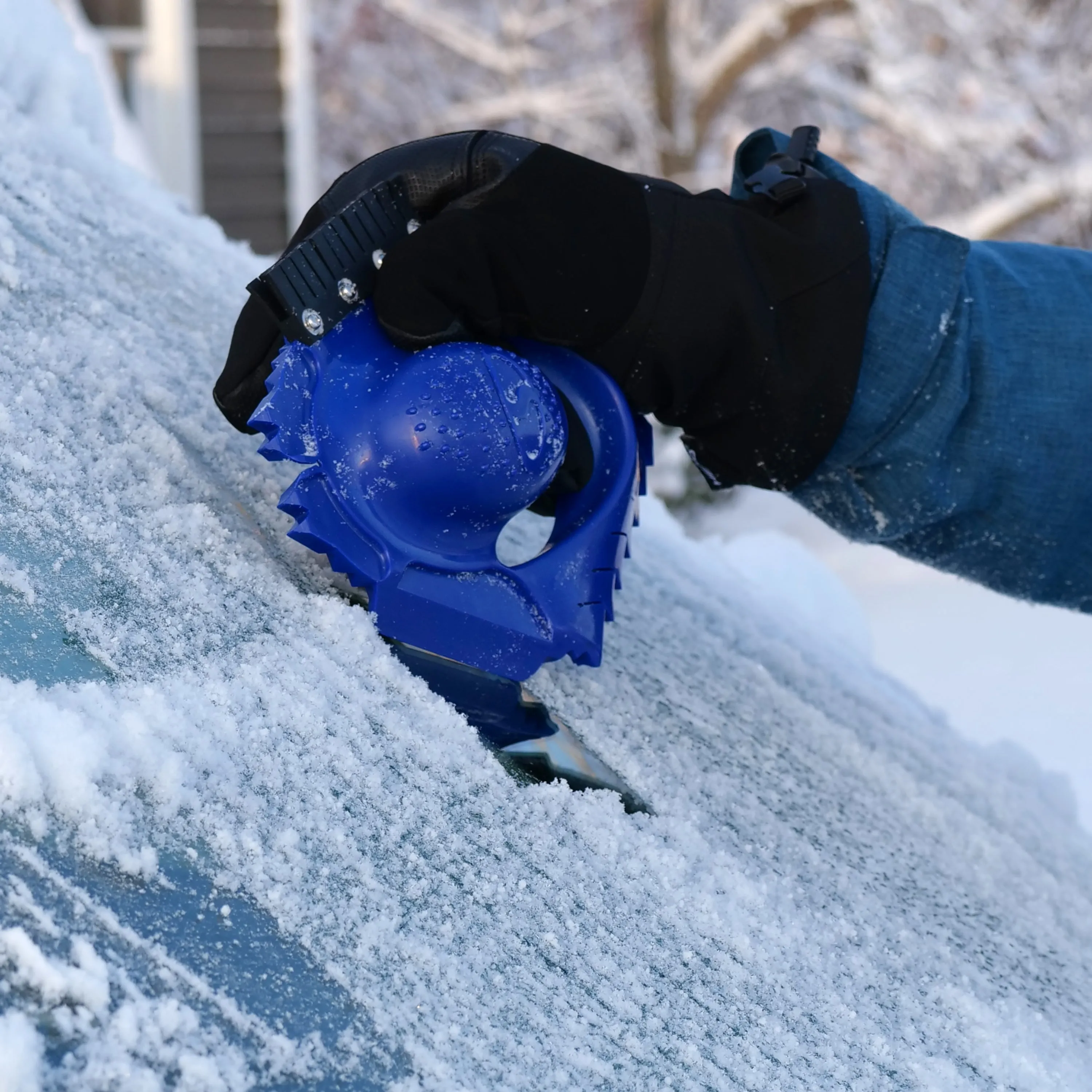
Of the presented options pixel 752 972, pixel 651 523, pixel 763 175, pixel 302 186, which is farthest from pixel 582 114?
Answer: pixel 752 972

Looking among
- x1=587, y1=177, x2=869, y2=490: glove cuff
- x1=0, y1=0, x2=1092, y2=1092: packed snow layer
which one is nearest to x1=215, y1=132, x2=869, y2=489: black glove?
x1=587, y1=177, x2=869, y2=490: glove cuff

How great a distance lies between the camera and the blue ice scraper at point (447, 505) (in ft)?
2.92

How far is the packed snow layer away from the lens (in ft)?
2.00

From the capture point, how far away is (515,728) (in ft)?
3.02

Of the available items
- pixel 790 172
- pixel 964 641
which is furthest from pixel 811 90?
pixel 790 172

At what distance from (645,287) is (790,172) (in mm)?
219

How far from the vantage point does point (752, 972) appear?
31.8 inches

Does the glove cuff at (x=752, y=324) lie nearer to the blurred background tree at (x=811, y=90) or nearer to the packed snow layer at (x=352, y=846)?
the packed snow layer at (x=352, y=846)

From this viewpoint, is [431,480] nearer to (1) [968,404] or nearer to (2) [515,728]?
(2) [515,728]

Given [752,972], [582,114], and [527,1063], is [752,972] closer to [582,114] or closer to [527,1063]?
[527,1063]

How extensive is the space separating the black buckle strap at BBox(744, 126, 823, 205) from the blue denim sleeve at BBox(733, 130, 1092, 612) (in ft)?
0.10

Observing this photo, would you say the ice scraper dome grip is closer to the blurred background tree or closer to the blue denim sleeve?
the blue denim sleeve

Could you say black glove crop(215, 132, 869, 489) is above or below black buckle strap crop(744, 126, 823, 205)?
below

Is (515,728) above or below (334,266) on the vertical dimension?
below
